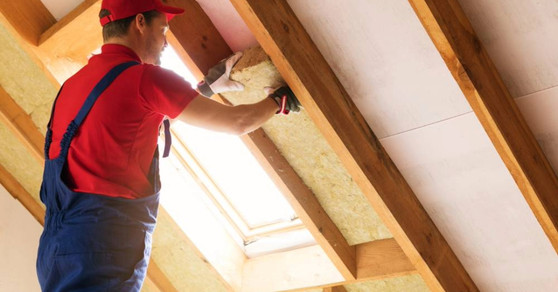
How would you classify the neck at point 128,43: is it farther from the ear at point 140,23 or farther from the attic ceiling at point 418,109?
the attic ceiling at point 418,109

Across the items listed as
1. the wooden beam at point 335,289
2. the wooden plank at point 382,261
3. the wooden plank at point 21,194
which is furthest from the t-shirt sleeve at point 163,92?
the wooden plank at point 21,194

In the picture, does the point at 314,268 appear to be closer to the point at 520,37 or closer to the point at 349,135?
the point at 349,135

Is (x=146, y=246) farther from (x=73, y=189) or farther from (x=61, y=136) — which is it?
(x=61, y=136)

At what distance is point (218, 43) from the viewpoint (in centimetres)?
273

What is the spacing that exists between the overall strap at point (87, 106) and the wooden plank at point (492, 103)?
906 millimetres

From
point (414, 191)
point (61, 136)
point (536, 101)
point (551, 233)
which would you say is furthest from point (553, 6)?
point (61, 136)

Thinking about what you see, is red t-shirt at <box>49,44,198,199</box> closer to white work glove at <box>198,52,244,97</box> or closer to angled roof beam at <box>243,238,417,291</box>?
white work glove at <box>198,52,244,97</box>

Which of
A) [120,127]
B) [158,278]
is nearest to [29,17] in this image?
[120,127]

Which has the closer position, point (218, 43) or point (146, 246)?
point (146, 246)

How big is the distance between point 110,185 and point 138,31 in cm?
58

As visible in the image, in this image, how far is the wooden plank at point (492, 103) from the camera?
206cm

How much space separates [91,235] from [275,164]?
39.9 inches

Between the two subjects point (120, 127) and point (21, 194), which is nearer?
point (120, 127)

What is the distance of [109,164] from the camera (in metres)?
2.12
